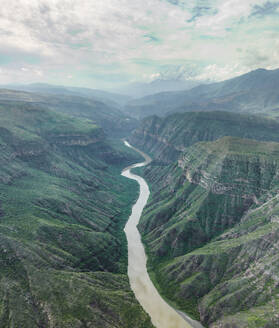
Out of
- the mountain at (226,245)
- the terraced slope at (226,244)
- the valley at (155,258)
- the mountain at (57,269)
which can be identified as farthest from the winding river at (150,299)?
the mountain at (57,269)

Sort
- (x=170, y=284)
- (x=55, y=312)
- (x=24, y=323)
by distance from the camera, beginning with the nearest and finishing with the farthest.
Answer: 1. (x=24, y=323)
2. (x=55, y=312)
3. (x=170, y=284)

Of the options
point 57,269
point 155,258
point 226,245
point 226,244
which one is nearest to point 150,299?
point 155,258

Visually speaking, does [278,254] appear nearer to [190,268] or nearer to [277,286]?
[277,286]

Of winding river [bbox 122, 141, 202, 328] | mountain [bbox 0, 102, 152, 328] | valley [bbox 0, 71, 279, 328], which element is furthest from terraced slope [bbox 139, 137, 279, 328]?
mountain [bbox 0, 102, 152, 328]

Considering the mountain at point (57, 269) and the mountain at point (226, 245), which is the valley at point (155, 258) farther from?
the mountain at point (226, 245)

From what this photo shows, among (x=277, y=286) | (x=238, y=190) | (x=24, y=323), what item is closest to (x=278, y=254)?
(x=277, y=286)

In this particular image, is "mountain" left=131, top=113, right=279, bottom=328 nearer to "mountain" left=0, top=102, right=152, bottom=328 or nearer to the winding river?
the winding river

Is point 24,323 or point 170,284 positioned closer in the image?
point 24,323

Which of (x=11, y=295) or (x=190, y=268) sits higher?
(x=11, y=295)
